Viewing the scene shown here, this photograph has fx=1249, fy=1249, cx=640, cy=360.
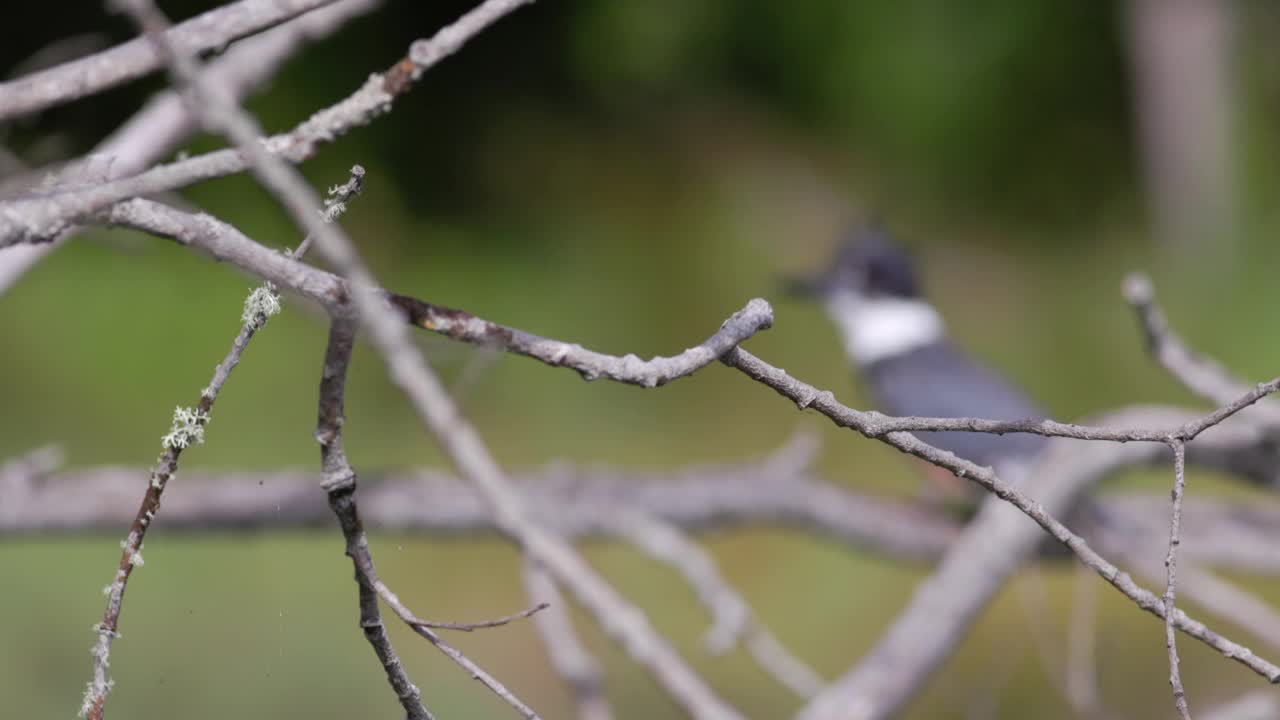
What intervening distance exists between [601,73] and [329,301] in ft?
4.08

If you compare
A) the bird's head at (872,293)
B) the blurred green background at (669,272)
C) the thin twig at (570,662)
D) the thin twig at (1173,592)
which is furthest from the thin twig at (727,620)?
the bird's head at (872,293)

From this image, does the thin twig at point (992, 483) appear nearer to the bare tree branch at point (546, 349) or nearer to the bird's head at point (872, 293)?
the bare tree branch at point (546, 349)

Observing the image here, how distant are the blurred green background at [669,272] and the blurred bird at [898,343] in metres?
0.07

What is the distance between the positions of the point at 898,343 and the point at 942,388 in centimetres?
17

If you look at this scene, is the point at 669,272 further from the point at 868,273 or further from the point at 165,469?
the point at 165,469

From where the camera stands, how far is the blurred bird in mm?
997

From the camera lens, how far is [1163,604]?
0.63ft

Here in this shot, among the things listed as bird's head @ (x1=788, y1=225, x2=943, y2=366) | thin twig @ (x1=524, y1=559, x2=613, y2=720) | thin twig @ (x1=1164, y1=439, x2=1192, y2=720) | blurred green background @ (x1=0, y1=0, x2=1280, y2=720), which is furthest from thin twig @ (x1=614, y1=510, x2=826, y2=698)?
bird's head @ (x1=788, y1=225, x2=943, y2=366)

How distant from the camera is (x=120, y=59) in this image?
20cm

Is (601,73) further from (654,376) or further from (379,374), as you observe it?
(654,376)

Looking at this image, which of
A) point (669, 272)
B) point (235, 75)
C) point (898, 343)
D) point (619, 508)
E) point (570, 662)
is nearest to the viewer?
point (570, 662)

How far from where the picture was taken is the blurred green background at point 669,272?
104 centimetres

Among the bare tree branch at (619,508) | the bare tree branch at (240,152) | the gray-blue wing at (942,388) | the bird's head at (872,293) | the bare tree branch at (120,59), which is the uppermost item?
the bird's head at (872,293)

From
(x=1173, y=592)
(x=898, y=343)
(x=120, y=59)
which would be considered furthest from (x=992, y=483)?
(x=898, y=343)
